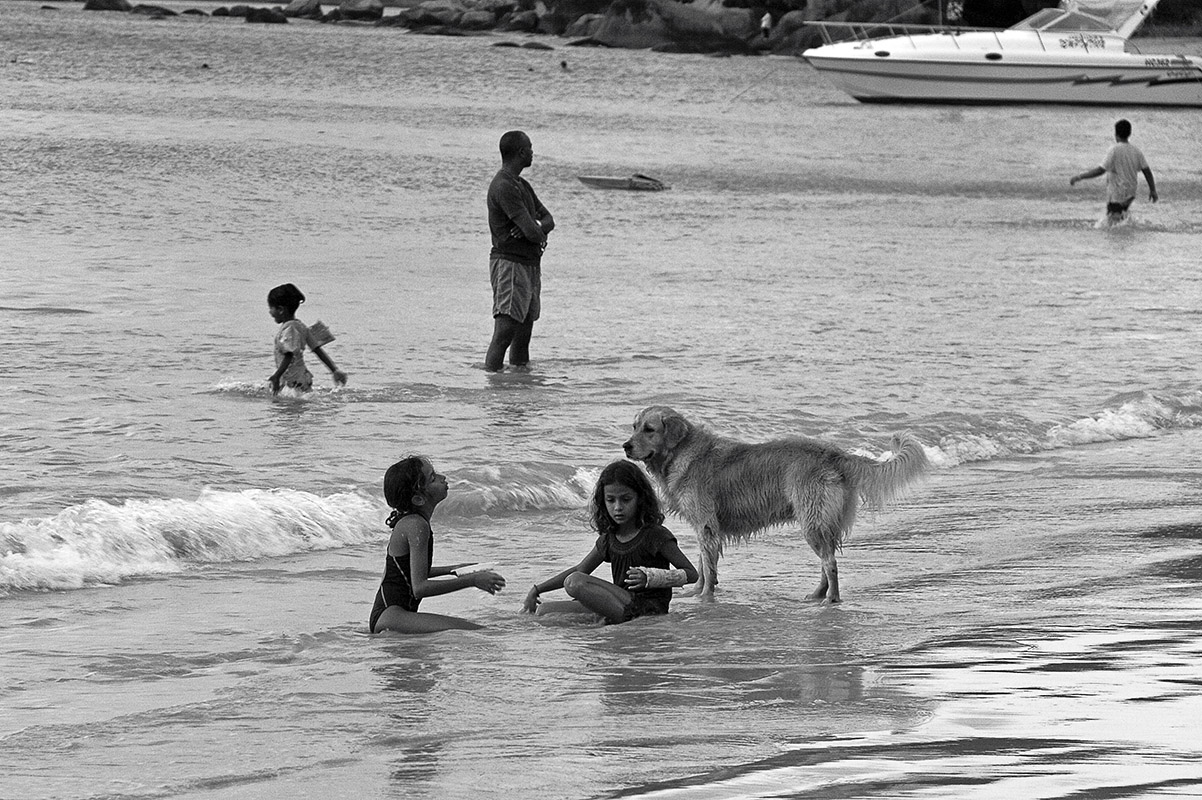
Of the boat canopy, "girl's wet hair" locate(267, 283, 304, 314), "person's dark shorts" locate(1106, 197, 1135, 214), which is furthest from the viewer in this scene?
the boat canopy

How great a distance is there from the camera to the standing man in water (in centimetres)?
1238

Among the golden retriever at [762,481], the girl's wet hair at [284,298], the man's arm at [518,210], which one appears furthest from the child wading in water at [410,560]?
the man's arm at [518,210]

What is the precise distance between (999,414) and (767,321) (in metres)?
4.74

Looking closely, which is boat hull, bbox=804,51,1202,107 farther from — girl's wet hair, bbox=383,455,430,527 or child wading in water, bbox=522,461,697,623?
girl's wet hair, bbox=383,455,430,527

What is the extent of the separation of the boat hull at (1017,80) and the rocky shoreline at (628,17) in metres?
22.2

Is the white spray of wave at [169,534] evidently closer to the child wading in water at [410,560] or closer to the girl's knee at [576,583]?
the child wading in water at [410,560]

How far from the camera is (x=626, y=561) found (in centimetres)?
754

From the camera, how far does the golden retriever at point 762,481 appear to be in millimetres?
7586

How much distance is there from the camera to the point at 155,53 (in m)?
81.6

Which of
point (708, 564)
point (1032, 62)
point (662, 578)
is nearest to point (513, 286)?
point (708, 564)

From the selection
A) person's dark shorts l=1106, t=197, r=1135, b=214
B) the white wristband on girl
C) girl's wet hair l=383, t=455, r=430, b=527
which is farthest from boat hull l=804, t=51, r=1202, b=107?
girl's wet hair l=383, t=455, r=430, b=527

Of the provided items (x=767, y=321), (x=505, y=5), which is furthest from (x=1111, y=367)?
(x=505, y=5)

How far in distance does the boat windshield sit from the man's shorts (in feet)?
130

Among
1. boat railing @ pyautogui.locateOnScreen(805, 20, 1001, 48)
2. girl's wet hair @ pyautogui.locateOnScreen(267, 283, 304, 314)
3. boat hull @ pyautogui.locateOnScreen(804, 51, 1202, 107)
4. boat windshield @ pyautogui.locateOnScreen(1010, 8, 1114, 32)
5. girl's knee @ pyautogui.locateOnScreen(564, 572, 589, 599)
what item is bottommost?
girl's knee @ pyautogui.locateOnScreen(564, 572, 589, 599)
